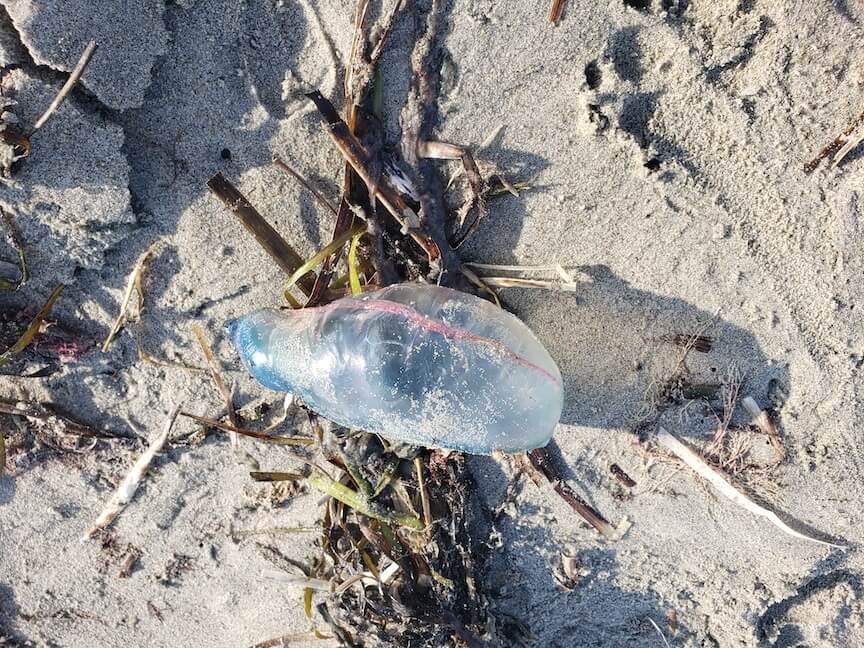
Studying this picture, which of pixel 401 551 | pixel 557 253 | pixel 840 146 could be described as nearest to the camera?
pixel 840 146

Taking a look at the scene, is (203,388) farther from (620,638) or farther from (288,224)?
(620,638)

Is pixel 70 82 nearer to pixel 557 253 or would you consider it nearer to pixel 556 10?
pixel 556 10

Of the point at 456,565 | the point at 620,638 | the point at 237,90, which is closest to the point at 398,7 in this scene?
the point at 237,90

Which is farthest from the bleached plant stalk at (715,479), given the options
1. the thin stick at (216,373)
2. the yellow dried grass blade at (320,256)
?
the thin stick at (216,373)

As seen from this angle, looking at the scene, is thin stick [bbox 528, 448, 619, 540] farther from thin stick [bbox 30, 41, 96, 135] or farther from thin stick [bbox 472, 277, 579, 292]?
thin stick [bbox 30, 41, 96, 135]

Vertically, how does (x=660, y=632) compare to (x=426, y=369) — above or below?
below

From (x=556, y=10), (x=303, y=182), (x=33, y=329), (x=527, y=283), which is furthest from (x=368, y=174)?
(x=33, y=329)
